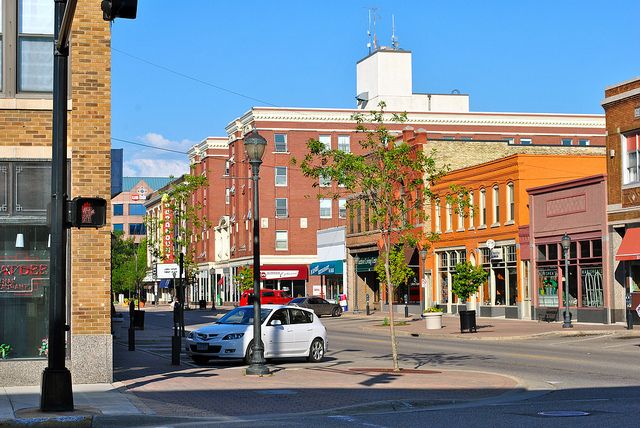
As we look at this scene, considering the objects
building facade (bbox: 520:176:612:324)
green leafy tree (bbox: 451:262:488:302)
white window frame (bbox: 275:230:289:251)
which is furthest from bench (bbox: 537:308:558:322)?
white window frame (bbox: 275:230:289:251)

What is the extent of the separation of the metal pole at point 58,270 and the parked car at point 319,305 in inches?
1961

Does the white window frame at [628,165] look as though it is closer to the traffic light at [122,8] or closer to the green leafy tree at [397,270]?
the green leafy tree at [397,270]

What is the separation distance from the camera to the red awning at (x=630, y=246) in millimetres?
42125

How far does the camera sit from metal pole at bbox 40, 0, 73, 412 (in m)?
14.4

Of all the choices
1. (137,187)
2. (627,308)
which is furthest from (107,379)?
(137,187)

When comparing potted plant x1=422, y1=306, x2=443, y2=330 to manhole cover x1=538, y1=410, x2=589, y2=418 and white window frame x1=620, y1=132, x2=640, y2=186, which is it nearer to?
white window frame x1=620, y1=132, x2=640, y2=186

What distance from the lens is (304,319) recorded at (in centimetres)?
2706

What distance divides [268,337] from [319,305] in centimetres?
4085

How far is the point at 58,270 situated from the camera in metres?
14.6

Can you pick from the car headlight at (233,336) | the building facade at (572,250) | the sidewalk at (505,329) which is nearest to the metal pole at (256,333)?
the car headlight at (233,336)

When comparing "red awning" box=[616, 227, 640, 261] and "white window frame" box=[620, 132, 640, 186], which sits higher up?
"white window frame" box=[620, 132, 640, 186]

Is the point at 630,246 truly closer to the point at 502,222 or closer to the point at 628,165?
the point at 628,165

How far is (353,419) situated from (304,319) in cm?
1233

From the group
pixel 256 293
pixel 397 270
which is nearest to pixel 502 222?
pixel 397 270
